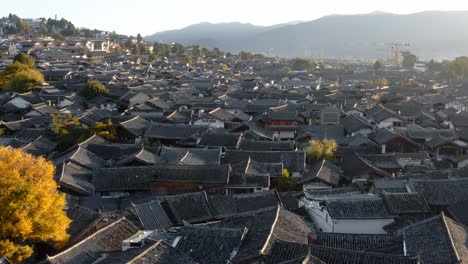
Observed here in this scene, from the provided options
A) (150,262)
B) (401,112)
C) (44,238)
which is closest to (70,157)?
(44,238)

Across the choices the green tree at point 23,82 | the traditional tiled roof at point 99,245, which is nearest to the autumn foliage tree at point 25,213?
the traditional tiled roof at point 99,245

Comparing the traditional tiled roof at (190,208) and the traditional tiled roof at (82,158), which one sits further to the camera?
the traditional tiled roof at (82,158)

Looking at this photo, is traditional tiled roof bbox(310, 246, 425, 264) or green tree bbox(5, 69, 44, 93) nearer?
traditional tiled roof bbox(310, 246, 425, 264)

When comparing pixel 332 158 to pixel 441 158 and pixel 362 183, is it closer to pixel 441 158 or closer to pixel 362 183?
pixel 362 183

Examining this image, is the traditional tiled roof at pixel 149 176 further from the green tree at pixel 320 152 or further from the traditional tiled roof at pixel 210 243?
the traditional tiled roof at pixel 210 243

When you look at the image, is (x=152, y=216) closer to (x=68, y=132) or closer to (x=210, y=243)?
(x=210, y=243)

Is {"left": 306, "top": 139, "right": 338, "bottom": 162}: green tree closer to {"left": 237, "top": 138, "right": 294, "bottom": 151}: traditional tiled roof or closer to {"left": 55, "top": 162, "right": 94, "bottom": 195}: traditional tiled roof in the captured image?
{"left": 237, "top": 138, "right": 294, "bottom": 151}: traditional tiled roof

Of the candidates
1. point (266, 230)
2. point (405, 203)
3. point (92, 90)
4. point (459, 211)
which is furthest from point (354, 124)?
point (92, 90)

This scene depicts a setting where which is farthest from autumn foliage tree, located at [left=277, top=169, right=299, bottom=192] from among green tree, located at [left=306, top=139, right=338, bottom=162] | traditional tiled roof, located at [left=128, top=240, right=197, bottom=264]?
traditional tiled roof, located at [left=128, top=240, right=197, bottom=264]
